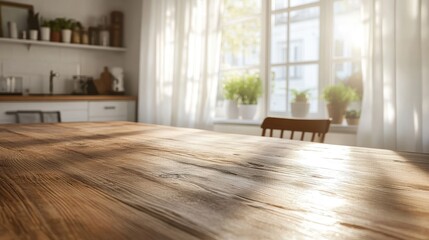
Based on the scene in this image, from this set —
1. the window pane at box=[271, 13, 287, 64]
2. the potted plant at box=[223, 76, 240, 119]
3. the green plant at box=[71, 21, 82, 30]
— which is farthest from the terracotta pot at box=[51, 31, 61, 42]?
the window pane at box=[271, 13, 287, 64]

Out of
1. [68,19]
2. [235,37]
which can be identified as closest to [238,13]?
[235,37]

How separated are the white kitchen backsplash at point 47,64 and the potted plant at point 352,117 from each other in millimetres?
3121

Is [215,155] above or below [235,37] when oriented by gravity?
below

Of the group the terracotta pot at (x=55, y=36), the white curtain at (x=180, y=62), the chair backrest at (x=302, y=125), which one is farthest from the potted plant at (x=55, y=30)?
the chair backrest at (x=302, y=125)

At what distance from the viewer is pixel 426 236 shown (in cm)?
41

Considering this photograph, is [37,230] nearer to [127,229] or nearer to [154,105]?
[127,229]

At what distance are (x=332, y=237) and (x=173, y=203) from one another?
0.71 feet

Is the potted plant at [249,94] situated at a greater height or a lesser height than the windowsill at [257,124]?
greater

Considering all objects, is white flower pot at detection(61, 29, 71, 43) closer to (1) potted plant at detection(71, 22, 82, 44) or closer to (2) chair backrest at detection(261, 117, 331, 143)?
(1) potted plant at detection(71, 22, 82, 44)

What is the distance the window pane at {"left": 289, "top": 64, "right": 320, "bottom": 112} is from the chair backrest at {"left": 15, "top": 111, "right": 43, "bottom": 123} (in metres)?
2.32

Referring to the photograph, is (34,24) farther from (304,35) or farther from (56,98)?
(304,35)

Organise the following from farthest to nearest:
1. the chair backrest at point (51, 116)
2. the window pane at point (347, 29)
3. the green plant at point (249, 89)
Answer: the chair backrest at point (51, 116)
the green plant at point (249, 89)
the window pane at point (347, 29)

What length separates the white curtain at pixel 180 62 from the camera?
3.55m

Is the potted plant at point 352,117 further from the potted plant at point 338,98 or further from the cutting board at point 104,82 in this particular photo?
the cutting board at point 104,82
